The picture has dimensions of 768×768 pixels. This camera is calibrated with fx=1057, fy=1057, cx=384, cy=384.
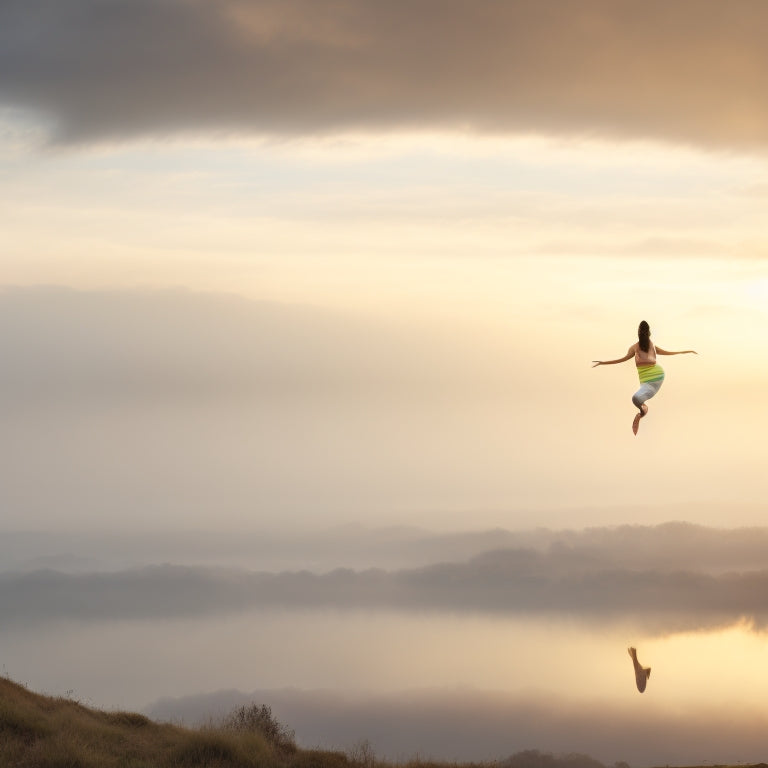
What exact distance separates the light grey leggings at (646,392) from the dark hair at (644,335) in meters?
1.02

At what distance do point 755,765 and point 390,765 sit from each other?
14130mm

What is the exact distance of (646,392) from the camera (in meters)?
29.2

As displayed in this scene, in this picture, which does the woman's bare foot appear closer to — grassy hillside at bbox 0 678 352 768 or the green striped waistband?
the green striped waistband

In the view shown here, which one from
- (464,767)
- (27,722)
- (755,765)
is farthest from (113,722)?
(755,765)

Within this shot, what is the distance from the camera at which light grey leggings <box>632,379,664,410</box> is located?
2905cm

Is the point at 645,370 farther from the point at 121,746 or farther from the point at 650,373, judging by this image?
the point at 121,746

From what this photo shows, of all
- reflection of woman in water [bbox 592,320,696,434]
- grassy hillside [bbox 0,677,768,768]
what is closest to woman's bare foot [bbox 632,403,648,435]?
reflection of woman in water [bbox 592,320,696,434]

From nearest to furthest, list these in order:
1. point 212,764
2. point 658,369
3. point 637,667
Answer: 1. point 637,667
2. point 658,369
3. point 212,764

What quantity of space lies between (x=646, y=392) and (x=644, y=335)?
1666 mm

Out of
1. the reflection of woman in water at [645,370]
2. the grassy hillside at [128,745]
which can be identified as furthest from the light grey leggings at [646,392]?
the grassy hillside at [128,745]

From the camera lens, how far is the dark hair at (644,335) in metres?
28.2

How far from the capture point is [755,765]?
131 ft

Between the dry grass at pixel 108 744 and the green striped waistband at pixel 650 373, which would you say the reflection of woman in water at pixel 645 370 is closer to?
the green striped waistband at pixel 650 373

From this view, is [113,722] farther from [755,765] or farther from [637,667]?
[755,765]
